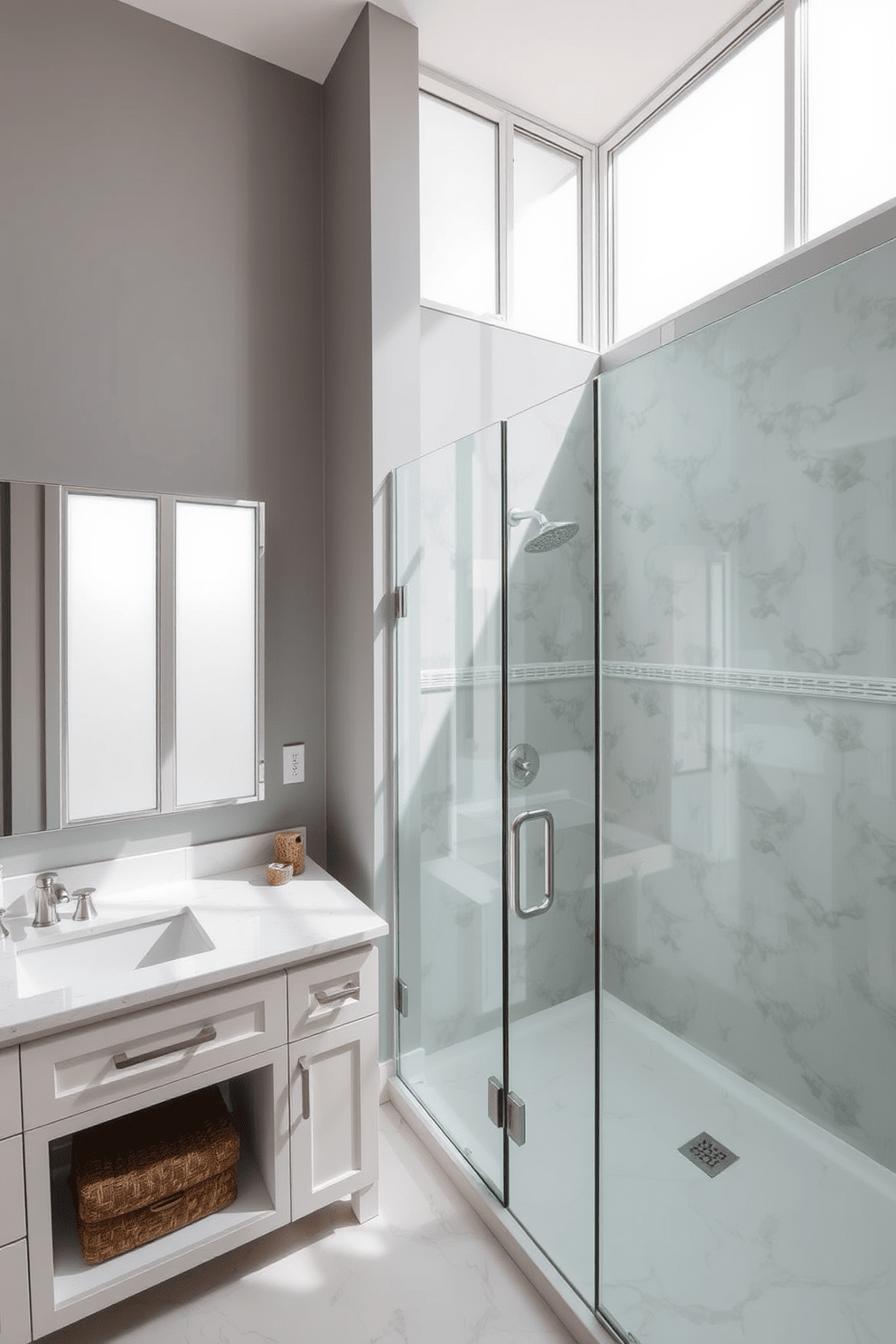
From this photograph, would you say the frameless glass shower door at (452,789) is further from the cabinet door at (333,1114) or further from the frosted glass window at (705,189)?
the frosted glass window at (705,189)

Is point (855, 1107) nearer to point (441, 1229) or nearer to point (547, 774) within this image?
point (547, 774)

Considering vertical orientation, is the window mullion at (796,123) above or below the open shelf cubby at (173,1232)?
above

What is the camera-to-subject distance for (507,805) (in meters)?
1.66

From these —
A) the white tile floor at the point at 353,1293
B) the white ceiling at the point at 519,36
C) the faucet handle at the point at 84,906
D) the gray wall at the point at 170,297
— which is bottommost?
the white tile floor at the point at 353,1293

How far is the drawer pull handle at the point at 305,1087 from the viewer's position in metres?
1.61

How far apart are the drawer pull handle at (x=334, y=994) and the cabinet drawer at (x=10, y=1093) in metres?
0.57

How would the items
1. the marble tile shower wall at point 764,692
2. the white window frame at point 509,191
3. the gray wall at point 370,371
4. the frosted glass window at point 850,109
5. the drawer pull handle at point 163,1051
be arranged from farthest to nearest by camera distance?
the white window frame at point 509,191, the gray wall at point 370,371, the frosted glass window at point 850,109, the drawer pull handle at point 163,1051, the marble tile shower wall at point 764,692

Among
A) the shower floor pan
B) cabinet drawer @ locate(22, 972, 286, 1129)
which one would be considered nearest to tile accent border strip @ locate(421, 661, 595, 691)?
the shower floor pan

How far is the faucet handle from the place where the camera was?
173cm

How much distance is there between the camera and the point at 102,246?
74.8 inches

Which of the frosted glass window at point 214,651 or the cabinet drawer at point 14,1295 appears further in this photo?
the frosted glass window at point 214,651

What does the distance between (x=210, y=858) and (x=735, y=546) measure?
1554 millimetres

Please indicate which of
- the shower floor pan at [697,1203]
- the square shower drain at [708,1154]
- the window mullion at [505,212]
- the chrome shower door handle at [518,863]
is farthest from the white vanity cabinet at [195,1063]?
the window mullion at [505,212]

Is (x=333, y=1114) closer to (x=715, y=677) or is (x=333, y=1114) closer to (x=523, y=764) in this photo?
(x=523, y=764)
